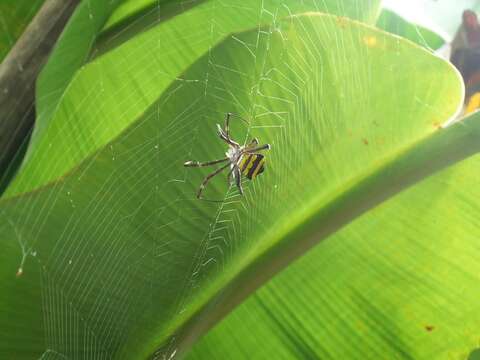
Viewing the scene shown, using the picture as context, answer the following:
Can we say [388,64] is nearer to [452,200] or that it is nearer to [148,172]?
[452,200]

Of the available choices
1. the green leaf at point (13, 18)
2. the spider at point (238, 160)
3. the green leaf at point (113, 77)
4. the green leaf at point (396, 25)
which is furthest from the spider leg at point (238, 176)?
the green leaf at point (396, 25)

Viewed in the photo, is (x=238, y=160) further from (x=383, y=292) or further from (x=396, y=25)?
(x=396, y=25)

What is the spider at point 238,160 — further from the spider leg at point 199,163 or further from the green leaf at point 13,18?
the green leaf at point 13,18

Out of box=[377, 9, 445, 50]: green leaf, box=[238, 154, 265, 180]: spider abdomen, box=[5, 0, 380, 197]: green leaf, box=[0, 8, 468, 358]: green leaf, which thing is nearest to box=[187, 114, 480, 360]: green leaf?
box=[0, 8, 468, 358]: green leaf

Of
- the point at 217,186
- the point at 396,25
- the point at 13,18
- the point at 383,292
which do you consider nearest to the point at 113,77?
the point at 13,18

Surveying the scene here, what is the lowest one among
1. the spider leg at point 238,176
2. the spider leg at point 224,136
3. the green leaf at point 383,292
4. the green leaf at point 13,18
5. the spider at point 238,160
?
the green leaf at point 383,292

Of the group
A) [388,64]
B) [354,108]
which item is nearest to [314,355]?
[354,108]

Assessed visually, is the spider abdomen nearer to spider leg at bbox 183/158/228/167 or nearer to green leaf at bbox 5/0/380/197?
spider leg at bbox 183/158/228/167
